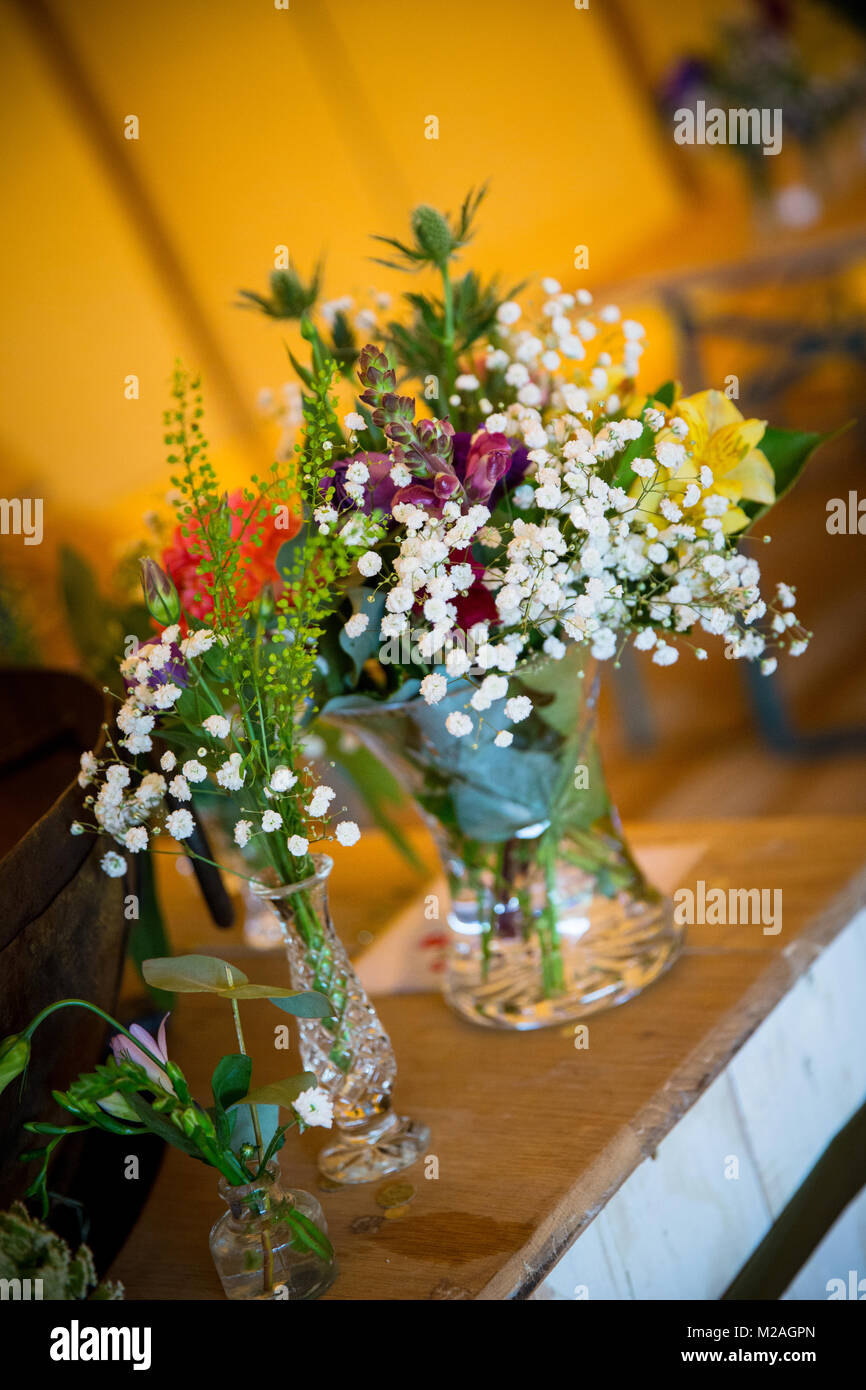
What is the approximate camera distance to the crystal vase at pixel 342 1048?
799 millimetres

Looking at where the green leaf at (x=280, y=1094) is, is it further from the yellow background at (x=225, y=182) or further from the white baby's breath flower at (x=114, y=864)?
the yellow background at (x=225, y=182)

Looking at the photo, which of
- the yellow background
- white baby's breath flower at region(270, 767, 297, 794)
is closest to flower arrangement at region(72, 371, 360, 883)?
white baby's breath flower at region(270, 767, 297, 794)

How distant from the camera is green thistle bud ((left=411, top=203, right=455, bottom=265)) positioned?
855 millimetres

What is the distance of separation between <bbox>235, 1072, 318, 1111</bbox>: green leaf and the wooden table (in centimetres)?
13

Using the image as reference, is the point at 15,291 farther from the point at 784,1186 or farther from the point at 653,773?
the point at 784,1186

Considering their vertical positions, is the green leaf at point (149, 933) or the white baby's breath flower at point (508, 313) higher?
the white baby's breath flower at point (508, 313)

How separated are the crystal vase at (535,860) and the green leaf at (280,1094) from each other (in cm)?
25

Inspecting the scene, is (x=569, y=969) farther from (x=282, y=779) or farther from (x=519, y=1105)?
(x=282, y=779)

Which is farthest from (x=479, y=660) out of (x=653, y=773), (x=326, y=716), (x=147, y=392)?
(x=147, y=392)

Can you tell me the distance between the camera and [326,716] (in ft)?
2.88

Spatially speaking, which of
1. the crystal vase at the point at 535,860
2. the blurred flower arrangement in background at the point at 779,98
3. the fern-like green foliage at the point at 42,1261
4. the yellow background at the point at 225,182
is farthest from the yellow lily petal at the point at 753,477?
the blurred flower arrangement in background at the point at 779,98

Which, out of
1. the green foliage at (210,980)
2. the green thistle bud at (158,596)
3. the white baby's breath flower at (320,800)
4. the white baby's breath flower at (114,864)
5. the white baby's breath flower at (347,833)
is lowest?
the green foliage at (210,980)

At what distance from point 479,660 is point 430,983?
1.39 feet

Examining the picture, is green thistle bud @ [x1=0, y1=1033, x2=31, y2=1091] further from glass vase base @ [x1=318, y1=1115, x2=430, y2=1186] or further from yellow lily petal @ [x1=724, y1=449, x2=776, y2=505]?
yellow lily petal @ [x1=724, y1=449, x2=776, y2=505]
